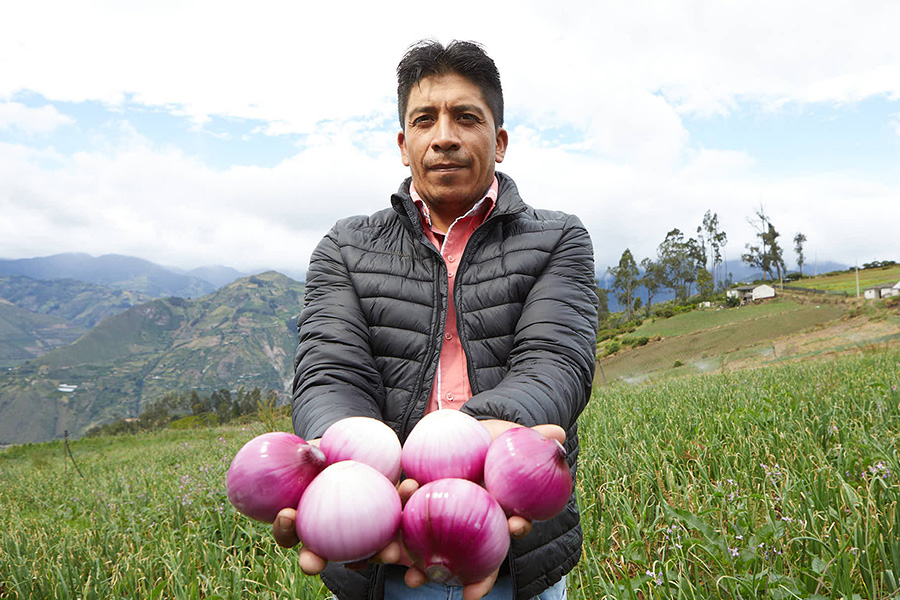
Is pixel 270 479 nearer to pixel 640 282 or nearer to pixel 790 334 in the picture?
pixel 790 334

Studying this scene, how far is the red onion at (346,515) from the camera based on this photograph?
1067 millimetres

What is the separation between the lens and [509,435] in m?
1.17

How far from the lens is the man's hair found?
5.87 ft

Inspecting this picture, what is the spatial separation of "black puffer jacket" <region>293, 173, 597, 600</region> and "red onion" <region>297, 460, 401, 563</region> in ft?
1.10

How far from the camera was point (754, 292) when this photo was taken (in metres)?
78.2

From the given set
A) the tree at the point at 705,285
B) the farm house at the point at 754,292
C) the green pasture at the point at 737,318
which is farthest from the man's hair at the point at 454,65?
the tree at the point at 705,285

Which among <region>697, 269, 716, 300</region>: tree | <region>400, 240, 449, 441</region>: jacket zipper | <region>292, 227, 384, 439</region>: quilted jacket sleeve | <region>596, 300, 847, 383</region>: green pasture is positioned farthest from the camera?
<region>697, 269, 716, 300</region>: tree

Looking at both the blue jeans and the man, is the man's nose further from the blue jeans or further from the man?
the blue jeans

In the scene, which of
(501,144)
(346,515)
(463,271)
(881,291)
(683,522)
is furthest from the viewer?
(881,291)

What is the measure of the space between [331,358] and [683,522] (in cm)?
197

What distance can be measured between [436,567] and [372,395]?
0.72 m

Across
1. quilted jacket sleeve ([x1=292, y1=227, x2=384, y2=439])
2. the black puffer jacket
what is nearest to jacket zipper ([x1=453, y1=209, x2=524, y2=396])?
the black puffer jacket

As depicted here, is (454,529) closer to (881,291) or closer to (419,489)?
(419,489)

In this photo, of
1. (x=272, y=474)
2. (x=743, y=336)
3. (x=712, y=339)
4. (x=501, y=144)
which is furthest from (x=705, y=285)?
(x=272, y=474)
